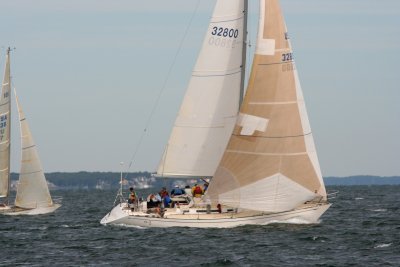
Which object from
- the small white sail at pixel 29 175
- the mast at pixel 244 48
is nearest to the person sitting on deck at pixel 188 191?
the mast at pixel 244 48

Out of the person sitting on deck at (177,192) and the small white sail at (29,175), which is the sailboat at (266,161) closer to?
the person sitting on deck at (177,192)

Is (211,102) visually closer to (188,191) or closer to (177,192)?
(188,191)

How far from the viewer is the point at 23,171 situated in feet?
184

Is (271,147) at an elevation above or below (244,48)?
below

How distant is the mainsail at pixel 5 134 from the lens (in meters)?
57.7

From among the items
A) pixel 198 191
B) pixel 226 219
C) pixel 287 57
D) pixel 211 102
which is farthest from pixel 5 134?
pixel 287 57

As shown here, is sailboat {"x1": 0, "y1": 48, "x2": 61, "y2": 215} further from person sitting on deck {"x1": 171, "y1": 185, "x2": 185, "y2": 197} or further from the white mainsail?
the white mainsail

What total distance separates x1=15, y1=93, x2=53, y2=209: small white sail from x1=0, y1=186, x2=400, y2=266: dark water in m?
13.4

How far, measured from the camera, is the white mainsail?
3981cm

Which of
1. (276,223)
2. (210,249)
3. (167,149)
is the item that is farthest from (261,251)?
(167,149)

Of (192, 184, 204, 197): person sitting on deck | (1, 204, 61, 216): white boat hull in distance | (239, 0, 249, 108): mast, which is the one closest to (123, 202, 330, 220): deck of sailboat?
(192, 184, 204, 197): person sitting on deck

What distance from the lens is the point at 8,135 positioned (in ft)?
190

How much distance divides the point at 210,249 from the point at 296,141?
270 inches

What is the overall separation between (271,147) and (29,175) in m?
23.3
